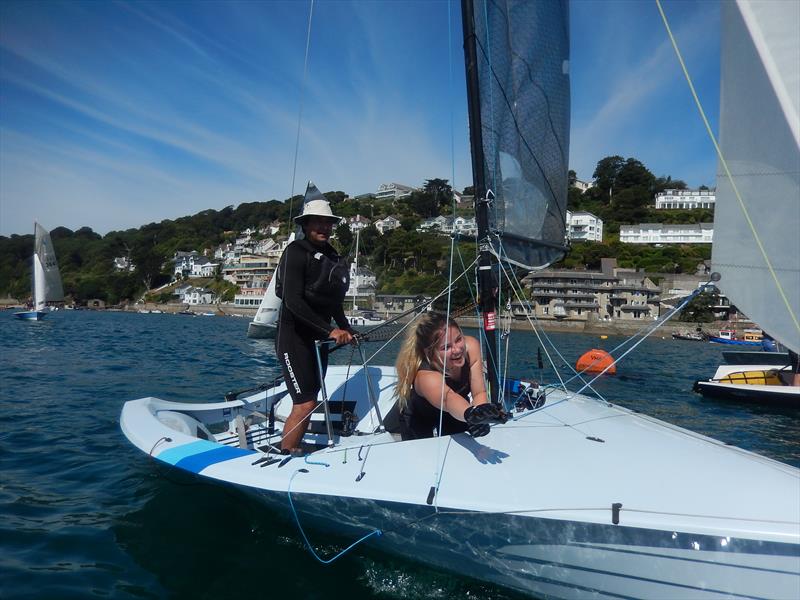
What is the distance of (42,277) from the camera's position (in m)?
43.7

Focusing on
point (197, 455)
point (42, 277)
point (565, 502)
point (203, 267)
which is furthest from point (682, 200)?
point (197, 455)

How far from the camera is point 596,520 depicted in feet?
8.18

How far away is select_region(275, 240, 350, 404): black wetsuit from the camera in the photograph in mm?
4242

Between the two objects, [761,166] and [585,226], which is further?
[585,226]

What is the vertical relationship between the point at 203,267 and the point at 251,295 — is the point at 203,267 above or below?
above

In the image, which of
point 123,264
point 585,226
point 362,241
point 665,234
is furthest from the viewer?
point 123,264

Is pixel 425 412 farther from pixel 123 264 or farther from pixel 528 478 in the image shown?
pixel 123 264

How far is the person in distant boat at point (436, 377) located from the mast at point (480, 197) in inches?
21.3

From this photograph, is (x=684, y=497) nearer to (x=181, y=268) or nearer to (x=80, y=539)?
(x=80, y=539)

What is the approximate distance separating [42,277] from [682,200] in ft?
380

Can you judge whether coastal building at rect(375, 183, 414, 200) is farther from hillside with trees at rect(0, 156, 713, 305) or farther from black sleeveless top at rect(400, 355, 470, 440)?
black sleeveless top at rect(400, 355, 470, 440)

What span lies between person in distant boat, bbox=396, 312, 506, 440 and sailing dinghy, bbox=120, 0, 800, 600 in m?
0.27

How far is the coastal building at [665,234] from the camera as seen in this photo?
91.2 metres

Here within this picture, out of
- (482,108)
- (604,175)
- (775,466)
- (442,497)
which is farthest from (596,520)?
(604,175)
